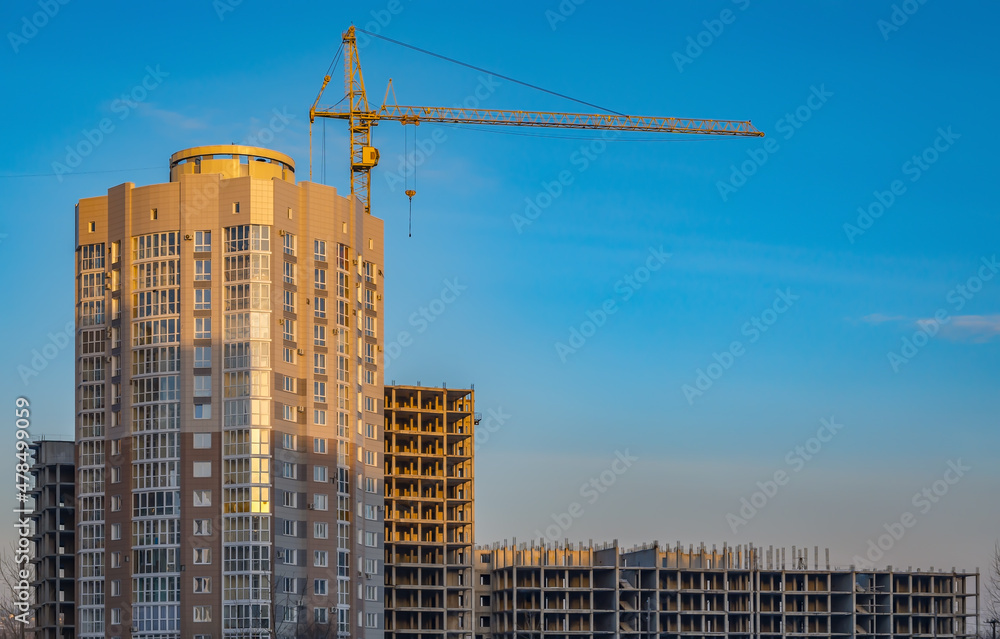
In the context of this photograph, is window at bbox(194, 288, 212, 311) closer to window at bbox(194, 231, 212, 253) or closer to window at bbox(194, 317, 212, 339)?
window at bbox(194, 317, 212, 339)

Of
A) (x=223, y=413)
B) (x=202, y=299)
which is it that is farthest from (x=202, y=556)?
(x=202, y=299)

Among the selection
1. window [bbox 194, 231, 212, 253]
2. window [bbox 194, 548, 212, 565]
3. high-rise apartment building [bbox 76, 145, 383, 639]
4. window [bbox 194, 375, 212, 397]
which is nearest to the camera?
window [bbox 194, 548, 212, 565]

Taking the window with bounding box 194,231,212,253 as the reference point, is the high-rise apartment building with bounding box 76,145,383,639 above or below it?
below

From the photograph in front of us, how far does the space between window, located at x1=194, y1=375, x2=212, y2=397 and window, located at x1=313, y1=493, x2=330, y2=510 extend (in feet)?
57.4

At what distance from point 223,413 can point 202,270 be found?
1753cm

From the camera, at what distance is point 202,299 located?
6836 inches

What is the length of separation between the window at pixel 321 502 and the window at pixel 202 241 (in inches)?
1271

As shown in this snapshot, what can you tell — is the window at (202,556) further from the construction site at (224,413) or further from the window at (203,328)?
the window at (203,328)

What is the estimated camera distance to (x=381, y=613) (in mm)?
181250

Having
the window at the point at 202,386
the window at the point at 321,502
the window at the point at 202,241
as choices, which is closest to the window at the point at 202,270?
the window at the point at 202,241

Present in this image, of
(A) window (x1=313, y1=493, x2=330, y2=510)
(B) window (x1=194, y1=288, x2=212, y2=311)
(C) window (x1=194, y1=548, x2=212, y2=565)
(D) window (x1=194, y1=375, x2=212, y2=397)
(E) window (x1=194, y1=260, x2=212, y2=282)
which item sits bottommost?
(C) window (x1=194, y1=548, x2=212, y2=565)

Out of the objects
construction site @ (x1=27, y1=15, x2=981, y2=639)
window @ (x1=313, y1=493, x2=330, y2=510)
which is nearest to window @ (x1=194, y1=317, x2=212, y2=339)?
construction site @ (x1=27, y1=15, x2=981, y2=639)

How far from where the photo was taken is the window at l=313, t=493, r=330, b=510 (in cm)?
17325

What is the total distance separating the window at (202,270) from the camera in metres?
174
